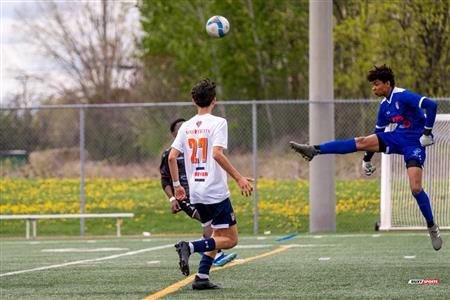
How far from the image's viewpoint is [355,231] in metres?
20.6

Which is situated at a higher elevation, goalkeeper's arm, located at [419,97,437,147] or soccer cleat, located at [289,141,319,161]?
goalkeeper's arm, located at [419,97,437,147]

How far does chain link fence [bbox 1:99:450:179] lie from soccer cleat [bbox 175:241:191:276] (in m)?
13.9

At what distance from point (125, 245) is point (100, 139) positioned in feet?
33.3

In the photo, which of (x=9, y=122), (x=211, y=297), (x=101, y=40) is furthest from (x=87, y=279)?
(x=101, y=40)

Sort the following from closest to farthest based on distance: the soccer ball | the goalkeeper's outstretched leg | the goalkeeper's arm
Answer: the goalkeeper's arm
the goalkeeper's outstretched leg
the soccer ball

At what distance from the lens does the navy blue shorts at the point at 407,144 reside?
12.3 m

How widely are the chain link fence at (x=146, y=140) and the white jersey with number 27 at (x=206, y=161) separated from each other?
1355 cm

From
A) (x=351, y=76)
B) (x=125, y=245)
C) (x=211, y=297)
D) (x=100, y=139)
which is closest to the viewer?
(x=211, y=297)

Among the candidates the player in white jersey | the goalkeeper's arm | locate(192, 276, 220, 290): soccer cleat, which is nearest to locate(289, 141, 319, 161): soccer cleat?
the goalkeeper's arm

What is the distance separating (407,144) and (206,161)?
123 inches

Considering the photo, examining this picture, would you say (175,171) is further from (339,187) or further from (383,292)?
(339,187)

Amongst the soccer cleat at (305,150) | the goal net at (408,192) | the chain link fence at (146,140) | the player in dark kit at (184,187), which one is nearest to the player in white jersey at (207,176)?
the soccer cleat at (305,150)

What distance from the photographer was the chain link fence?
2467 cm

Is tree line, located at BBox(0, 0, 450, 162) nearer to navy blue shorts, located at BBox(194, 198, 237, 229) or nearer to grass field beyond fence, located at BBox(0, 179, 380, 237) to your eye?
grass field beyond fence, located at BBox(0, 179, 380, 237)
